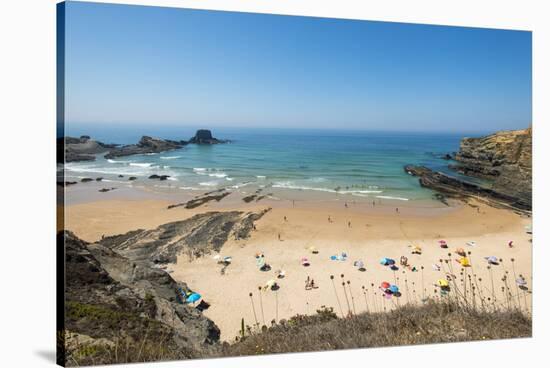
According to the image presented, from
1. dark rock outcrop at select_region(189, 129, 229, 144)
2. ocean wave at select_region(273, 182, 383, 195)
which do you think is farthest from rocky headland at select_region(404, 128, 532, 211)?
dark rock outcrop at select_region(189, 129, 229, 144)

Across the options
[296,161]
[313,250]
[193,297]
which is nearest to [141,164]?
[193,297]

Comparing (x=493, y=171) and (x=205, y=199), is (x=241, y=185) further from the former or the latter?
(x=493, y=171)

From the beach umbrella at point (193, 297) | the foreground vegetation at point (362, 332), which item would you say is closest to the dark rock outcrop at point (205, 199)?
the beach umbrella at point (193, 297)

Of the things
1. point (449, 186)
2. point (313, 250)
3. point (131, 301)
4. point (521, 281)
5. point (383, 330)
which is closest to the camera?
point (131, 301)

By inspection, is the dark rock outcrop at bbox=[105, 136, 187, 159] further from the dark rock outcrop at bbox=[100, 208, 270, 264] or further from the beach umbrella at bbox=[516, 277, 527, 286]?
→ the beach umbrella at bbox=[516, 277, 527, 286]

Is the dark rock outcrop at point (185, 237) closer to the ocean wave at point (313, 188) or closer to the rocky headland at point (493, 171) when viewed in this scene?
the ocean wave at point (313, 188)
